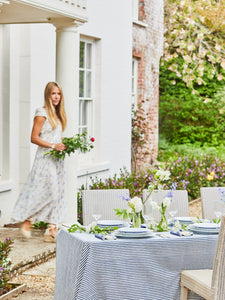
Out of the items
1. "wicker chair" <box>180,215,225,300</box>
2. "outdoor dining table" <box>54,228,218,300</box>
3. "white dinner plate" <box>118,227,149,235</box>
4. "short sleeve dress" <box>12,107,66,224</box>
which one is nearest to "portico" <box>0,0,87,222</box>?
"short sleeve dress" <box>12,107,66,224</box>

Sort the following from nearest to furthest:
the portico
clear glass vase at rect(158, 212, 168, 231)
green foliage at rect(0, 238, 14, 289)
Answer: clear glass vase at rect(158, 212, 168, 231)
green foliage at rect(0, 238, 14, 289)
the portico

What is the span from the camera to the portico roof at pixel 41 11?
6492mm

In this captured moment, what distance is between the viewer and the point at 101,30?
413 inches

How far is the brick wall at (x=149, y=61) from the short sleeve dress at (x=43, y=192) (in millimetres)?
7496

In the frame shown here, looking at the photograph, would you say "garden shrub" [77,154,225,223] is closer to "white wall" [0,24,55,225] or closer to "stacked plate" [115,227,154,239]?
"white wall" [0,24,55,225]

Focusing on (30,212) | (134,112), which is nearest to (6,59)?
(30,212)

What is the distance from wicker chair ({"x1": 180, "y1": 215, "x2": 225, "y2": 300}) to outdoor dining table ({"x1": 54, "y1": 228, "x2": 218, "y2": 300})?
7cm

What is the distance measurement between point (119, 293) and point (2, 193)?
156 inches

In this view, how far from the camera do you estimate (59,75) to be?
24.8 feet

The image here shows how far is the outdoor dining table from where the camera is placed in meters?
4.16

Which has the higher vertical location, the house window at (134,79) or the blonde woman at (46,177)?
the house window at (134,79)

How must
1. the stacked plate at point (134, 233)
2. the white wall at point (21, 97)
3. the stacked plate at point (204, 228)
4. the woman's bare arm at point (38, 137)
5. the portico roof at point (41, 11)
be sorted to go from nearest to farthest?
1. the stacked plate at point (134, 233)
2. the stacked plate at point (204, 228)
3. the portico roof at point (41, 11)
4. the woman's bare arm at point (38, 137)
5. the white wall at point (21, 97)

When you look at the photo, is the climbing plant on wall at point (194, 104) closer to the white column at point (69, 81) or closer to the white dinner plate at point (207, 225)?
the white column at point (69, 81)

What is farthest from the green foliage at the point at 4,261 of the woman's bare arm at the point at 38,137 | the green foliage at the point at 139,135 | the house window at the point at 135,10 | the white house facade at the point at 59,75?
the house window at the point at 135,10
